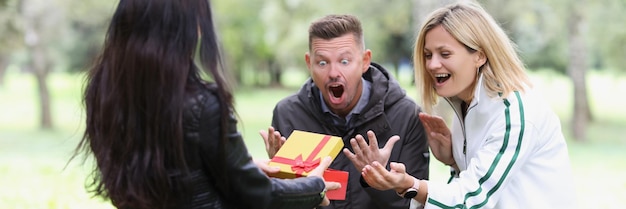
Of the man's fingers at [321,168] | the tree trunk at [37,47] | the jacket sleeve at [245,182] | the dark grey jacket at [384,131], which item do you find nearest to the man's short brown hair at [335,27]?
the dark grey jacket at [384,131]

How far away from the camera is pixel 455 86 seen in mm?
3193

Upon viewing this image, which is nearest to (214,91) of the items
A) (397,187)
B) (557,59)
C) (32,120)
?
(397,187)

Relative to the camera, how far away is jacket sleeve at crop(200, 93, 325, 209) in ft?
8.02

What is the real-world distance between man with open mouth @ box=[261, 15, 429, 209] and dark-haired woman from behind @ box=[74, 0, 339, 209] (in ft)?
3.73

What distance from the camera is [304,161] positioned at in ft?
10.1

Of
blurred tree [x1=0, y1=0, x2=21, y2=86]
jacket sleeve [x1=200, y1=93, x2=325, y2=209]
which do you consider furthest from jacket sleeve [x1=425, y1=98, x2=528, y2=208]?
blurred tree [x1=0, y1=0, x2=21, y2=86]

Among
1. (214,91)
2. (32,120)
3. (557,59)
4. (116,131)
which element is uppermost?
(214,91)

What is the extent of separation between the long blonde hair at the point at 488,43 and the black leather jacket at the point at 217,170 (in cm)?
94

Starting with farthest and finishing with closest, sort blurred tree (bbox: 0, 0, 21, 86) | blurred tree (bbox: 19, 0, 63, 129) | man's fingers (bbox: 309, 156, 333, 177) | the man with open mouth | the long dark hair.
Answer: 1. blurred tree (bbox: 19, 0, 63, 129)
2. blurred tree (bbox: 0, 0, 21, 86)
3. the man with open mouth
4. man's fingers (bbox: 309, 156, 333, 177)
5. the long dark hair

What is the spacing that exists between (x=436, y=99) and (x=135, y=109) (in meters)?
1.55

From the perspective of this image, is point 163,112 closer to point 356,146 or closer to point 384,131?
point 356,146

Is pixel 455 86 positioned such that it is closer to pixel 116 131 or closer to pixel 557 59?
pixel 116 131

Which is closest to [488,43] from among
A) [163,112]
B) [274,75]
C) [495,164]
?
[495,164]

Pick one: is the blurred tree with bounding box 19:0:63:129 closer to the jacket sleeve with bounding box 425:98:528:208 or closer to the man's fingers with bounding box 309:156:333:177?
the man's fingers with bounding box 309:156:333:177
